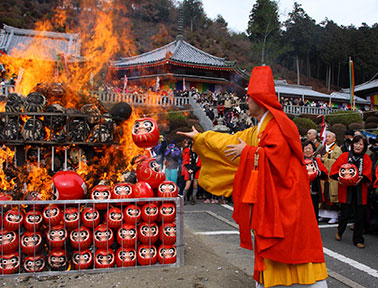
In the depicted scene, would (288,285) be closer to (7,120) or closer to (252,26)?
(7,120)

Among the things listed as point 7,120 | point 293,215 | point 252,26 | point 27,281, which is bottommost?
point 27,281

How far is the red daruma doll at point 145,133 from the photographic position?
4.84 m

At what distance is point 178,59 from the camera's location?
2864 centimetres

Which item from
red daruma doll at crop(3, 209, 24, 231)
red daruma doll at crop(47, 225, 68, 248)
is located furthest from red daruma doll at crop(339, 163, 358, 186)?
red daruma doll at crop(3, 209, 24, 231)

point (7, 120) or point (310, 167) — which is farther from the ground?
point (7, 120)

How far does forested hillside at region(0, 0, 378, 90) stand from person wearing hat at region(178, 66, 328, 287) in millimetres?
41063

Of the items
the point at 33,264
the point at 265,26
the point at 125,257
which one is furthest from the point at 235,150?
the point at 265,26

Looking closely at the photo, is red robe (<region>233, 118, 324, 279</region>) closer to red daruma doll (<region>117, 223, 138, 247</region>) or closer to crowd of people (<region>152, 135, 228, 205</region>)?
red daruma doll (<region>117, 223, 138, 247</region>)

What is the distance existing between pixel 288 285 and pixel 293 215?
0.63 metres

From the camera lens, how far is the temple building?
28297mm

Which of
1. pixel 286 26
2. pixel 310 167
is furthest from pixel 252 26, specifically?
pixel 310 167

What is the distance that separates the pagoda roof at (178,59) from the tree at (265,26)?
703 inches

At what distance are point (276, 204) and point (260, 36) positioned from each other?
54572 mm

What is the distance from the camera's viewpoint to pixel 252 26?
52594 millimetres
